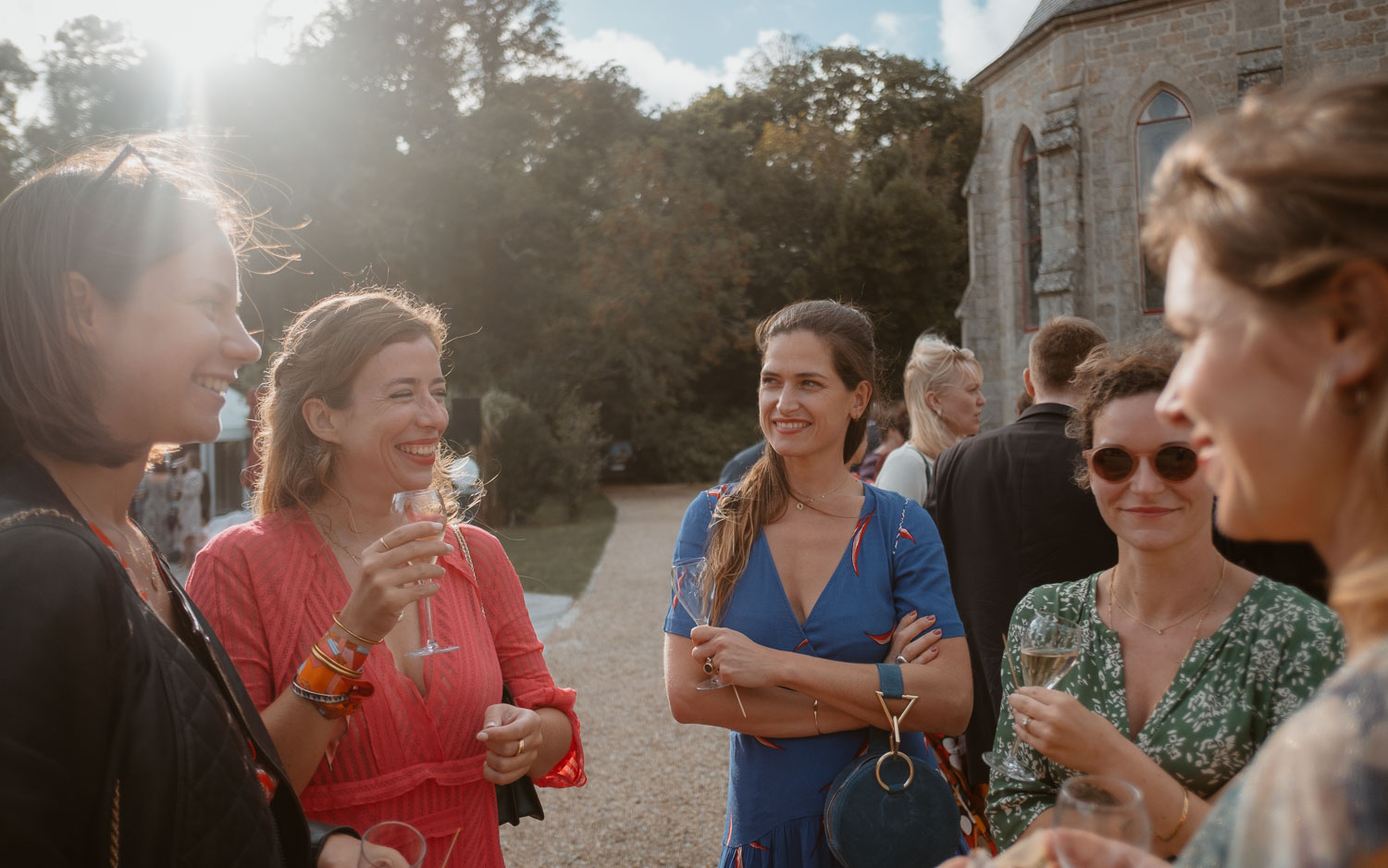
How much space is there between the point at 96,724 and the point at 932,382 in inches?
185

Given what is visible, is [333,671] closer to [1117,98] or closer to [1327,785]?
[1327,785]

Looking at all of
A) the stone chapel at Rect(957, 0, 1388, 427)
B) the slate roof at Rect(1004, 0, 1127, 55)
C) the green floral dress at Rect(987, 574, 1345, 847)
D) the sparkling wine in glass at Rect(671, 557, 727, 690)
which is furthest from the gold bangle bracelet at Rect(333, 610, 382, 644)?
the slate roof at Rect(1004, 0, 1127, 55)

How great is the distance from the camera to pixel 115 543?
1.75m

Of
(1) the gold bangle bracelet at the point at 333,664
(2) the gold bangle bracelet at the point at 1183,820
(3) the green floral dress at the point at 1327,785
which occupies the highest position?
(3) the green floral dress at the point at 1327,785

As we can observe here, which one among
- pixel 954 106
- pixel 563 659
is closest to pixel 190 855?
pixel 563 659

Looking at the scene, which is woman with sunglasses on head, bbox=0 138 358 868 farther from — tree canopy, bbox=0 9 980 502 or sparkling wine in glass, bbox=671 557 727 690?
tree canopy, bbox=0 9 980 502

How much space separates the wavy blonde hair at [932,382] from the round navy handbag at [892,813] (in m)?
3.02

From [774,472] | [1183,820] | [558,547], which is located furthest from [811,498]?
[558,547]

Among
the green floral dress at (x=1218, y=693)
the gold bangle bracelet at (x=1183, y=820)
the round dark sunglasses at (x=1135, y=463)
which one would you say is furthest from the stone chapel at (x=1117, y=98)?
the gold bangle bracelet at (x=1183, y=820)

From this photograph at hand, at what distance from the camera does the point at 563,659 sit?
915 cm

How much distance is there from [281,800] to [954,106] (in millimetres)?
41706

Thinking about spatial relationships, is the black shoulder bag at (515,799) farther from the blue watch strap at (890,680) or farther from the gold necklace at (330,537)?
the blue watch strap at (890,680)

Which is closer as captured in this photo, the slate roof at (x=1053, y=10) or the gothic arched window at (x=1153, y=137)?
the slate roof at (x=1053, y=10)

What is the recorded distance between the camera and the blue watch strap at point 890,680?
2.48 m
